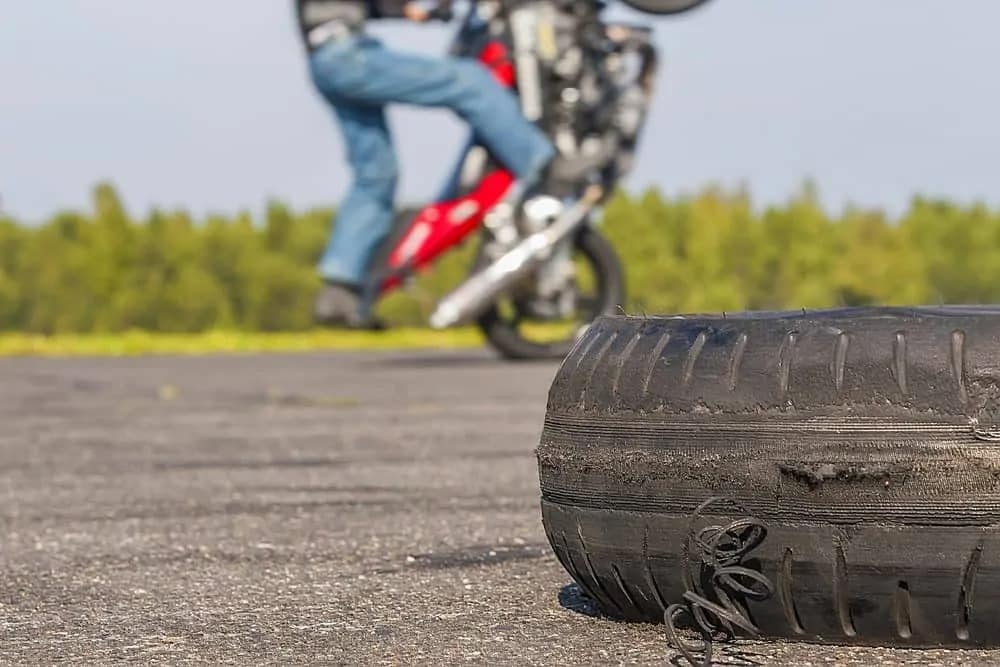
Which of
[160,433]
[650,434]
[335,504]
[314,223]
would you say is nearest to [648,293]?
[314,223]

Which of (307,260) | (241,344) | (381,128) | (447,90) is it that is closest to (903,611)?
(447,90)

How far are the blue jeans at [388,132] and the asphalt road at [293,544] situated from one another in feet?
11.2

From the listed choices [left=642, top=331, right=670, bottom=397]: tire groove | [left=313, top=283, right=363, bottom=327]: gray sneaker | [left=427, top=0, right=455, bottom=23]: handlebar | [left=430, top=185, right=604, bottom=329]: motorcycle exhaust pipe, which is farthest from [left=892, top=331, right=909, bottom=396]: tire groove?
[left=427, top=0, right=455, bottom=23]: handlebar

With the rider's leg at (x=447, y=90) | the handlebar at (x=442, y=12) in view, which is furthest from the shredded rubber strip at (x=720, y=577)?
the handlebar at (x=442, y=12)

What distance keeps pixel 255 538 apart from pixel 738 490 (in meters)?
1.91

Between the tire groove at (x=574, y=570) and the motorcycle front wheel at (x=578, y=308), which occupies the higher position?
the tire groove at (x=574, y=570)

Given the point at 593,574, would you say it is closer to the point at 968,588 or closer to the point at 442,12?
the point at 968,588

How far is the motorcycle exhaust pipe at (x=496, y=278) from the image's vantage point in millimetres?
12453

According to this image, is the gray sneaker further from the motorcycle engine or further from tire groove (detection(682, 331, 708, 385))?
tire groove (detection(682, 331, 708, 385))

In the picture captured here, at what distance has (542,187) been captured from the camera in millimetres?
12727

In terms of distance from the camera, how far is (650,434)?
8.89 feet

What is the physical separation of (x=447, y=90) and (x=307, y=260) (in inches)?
988

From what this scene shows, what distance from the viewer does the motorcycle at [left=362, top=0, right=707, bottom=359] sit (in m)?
12.6

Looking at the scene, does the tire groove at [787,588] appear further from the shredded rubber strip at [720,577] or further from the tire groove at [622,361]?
the tire groove at [622,361]
